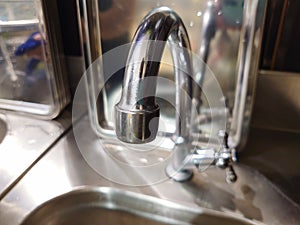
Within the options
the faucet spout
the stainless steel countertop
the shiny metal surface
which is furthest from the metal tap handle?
the shiny metal surface

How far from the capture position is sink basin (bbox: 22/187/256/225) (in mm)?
549

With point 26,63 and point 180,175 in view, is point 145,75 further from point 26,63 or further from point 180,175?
point 26,63

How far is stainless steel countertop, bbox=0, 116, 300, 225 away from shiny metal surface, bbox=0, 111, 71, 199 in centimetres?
2

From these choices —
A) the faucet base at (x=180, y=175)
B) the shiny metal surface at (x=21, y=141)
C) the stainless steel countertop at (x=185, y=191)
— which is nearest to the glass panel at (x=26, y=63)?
the shiny metal surface at (x=21, y=141)

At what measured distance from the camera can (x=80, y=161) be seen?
0.65 metres

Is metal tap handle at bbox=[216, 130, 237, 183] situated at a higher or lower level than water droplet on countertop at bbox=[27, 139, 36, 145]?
higher

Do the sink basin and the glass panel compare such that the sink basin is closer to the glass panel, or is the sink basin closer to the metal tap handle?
the metal tap handle

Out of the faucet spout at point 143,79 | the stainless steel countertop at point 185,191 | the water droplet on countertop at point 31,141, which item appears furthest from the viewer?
the water droplet on countertop at point 31,141

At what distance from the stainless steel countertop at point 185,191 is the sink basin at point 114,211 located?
1 centimetres

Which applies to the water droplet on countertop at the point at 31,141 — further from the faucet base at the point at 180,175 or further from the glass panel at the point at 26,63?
the faucet base at the point at 180,175

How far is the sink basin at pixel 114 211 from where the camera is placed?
0.55 metres

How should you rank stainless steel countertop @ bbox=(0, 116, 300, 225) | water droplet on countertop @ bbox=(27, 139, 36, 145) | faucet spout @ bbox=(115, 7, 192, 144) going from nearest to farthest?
faucet spout @ bbox=(115, 7, 192, 144) < stainless steel countertop @ bbox=(0, 116, 300, 225) < water droplet on countertop @ bbox=(27, 139, 36, 145)

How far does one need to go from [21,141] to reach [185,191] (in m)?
0.36

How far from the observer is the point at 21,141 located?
694 millimetres
